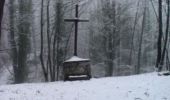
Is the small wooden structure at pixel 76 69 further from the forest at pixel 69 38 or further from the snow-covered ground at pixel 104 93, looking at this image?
the forest at pixel 69 38

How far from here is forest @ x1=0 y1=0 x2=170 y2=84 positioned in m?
32.7

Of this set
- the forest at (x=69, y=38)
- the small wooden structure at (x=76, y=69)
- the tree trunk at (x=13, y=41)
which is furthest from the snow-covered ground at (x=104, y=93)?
the tree trunk at (x=13, y=41)

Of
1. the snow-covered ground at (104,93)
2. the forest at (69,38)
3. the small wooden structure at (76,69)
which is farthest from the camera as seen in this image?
the forest at (69,38)

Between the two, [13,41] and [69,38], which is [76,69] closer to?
[69,38]

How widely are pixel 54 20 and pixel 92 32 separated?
28.2 feet

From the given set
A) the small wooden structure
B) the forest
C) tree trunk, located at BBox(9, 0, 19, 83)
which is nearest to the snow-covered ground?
the small wooden structure

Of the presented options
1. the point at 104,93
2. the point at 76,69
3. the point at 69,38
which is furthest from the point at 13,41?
the point at 104,93

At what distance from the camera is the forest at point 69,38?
32675 mm

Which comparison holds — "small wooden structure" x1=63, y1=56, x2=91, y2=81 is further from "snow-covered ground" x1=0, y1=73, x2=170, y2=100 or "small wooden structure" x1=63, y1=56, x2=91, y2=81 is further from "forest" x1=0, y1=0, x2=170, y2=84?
"forest" x1=0, y1=0, x2=170, y2=84

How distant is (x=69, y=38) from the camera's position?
111ft

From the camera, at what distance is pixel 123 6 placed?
39625mm

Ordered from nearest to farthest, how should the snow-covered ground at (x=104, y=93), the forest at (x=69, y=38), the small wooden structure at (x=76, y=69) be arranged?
1. the snow-covered ground at (x=104, y=93)
2. the small wooden structure at (x=76, y=69)
3. the forest at (x=69, y=38)

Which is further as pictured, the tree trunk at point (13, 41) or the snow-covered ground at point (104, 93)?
the tree trunk at point (13, 41)

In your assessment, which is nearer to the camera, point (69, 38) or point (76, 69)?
point (76, 69)
